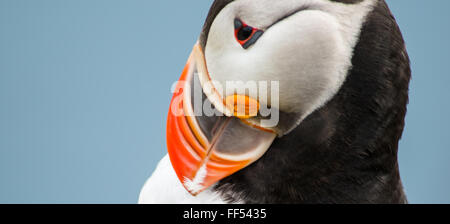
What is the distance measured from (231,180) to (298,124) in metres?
0.20

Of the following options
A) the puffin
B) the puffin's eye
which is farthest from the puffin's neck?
the puffin's eye

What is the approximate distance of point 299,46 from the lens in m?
0.63

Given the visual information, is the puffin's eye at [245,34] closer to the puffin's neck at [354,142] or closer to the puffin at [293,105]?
the puffin at [293,105]

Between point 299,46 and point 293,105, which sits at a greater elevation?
A: point 299,46

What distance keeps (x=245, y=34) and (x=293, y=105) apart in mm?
156

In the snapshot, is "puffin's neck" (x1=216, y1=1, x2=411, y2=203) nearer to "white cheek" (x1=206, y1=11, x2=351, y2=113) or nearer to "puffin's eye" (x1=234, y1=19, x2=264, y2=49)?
"white cheek" (x1=206, y1=11, x2=351, y2=113)

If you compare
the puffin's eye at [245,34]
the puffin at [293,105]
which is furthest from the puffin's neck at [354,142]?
the puffin's eye at [245,34]

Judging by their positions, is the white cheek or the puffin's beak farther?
the puffin's beak

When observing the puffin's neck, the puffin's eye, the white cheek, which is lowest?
the puffin's neck

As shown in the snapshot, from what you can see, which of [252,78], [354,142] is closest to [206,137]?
[252,78]

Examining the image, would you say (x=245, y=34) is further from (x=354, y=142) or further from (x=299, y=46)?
(x=354, y=142)

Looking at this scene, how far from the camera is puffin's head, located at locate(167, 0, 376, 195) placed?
640 millimetres

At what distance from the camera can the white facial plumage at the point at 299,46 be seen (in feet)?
2.08

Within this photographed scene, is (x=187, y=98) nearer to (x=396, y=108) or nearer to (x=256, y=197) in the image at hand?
(x=256, y=197)
